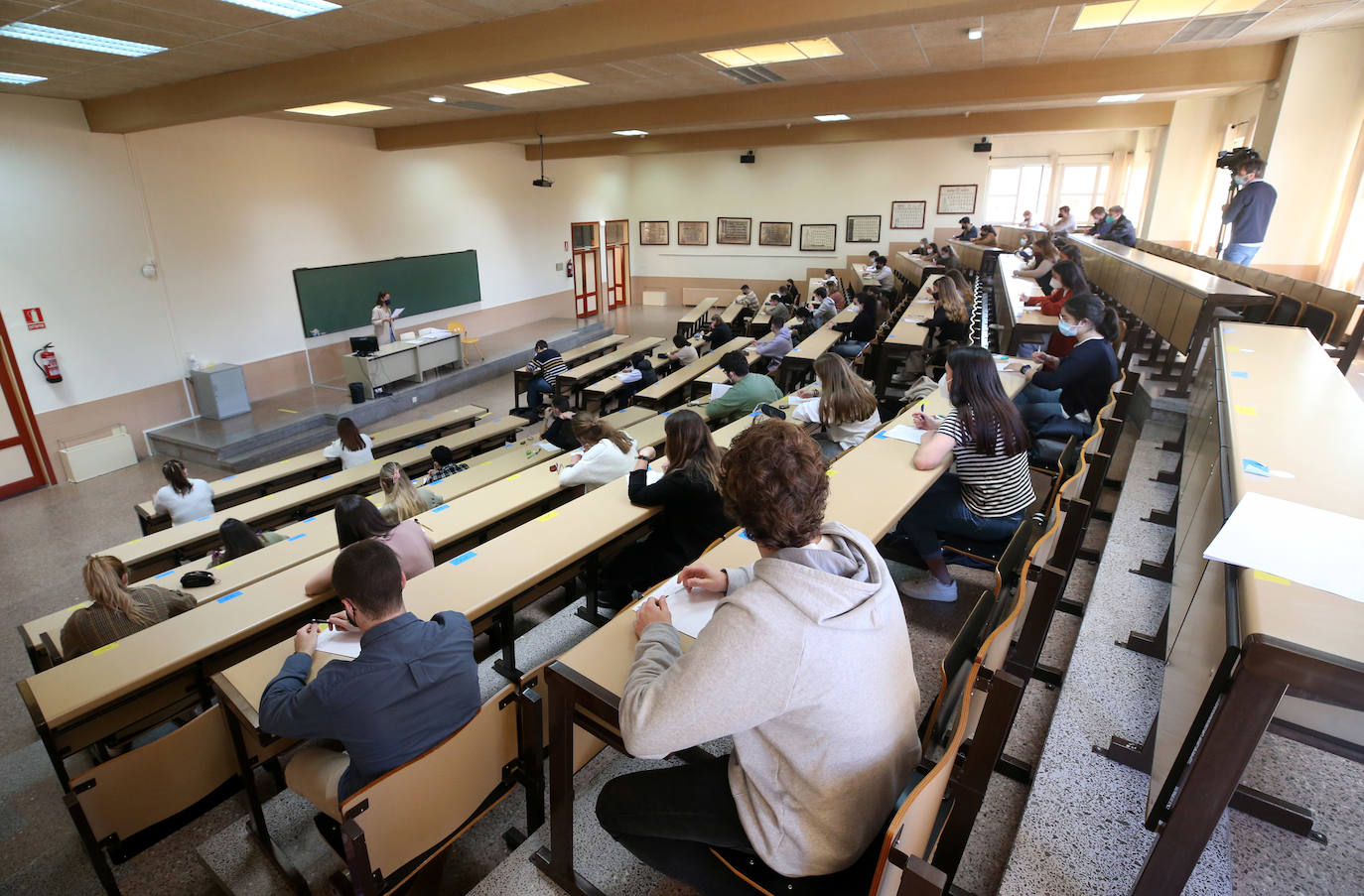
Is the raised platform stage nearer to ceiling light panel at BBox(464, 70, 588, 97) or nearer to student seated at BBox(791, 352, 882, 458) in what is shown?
ceiling light panel at BBox(464, 70, 588, 97)

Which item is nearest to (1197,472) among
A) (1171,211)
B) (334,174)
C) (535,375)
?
(535,375)

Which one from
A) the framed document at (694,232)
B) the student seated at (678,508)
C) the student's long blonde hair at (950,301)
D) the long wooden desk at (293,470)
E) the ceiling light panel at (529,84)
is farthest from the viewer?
the framed document at (694,232)

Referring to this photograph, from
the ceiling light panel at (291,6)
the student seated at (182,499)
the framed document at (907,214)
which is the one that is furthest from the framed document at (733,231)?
the student seated at (182,499)

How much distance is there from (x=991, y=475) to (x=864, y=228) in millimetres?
14464

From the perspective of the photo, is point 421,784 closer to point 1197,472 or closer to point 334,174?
point 1197,472

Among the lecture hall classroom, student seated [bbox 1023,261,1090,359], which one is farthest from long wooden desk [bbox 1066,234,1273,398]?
student seated [bbox 1023,261,1090,359]

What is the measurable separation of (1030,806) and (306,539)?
376cm

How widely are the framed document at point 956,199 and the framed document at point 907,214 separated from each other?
37 centimetres

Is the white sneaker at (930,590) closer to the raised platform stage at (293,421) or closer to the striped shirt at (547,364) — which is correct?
the striped shirt at (547,364)

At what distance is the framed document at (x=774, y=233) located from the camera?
55.0ft

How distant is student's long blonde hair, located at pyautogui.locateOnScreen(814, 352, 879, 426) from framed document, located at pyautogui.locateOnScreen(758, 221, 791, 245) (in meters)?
13.6

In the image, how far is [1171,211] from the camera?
32.7ft

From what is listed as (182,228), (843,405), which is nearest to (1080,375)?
(843,405)

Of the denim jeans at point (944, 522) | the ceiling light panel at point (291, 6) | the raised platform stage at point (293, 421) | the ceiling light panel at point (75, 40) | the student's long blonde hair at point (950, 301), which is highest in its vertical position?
the ceiling light panel at point (291, 6)
